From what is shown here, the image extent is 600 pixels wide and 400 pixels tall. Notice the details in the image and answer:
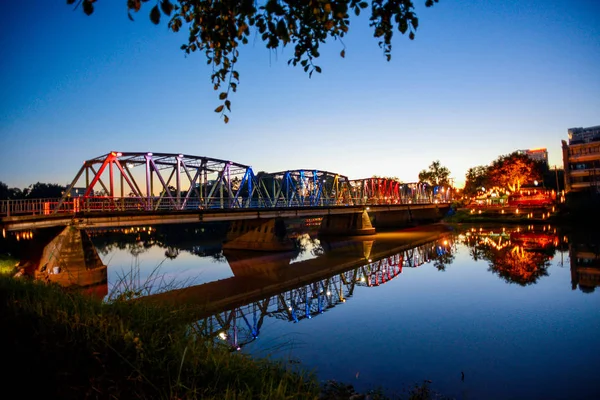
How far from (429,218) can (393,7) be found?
3688 inches

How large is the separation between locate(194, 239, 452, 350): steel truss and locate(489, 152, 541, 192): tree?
7242 cm

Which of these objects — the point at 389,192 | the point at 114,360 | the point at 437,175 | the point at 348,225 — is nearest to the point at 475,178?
the point at 437,175

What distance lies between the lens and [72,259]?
22.2 m

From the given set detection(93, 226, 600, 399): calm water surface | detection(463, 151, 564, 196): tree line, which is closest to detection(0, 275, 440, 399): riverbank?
detection(93, 226, 600, 399): calm water surface

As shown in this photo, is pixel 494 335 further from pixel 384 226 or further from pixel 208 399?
pixel 384 226

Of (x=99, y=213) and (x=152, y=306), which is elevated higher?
(x=99, y=213)

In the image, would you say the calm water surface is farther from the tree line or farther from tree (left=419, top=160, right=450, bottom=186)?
tree (left=419, top=160, right=450, bottom=186)

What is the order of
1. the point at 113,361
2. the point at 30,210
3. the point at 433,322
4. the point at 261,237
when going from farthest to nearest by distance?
1. the point at 261,237
2. the point at 30,210
3. the point at 433,322
4. the point at 113,361

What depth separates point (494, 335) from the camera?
1249cm

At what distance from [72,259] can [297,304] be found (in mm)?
14202

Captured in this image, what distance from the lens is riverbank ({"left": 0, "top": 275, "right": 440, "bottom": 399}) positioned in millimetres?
4660

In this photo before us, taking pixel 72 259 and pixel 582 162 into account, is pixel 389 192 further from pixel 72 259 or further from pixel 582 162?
pixel 72 259

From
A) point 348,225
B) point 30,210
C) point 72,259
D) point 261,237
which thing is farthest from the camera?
point 348,225

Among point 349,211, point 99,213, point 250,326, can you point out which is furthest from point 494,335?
point 349,211
